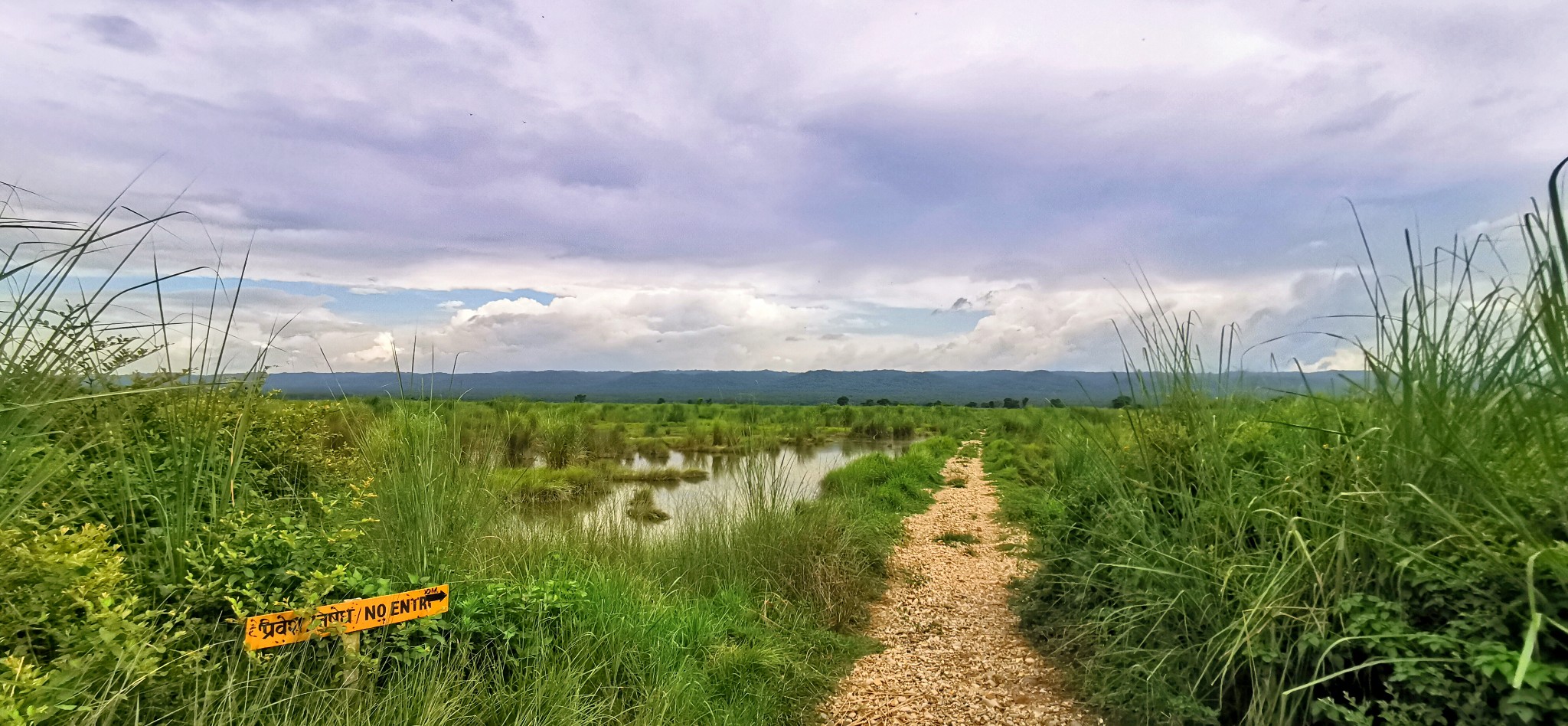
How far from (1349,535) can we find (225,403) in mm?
4953

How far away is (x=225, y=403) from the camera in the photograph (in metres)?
3.60

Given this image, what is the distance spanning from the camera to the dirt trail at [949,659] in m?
4.05

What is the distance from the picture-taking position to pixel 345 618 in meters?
2.68

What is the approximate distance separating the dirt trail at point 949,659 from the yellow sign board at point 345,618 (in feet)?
7.66

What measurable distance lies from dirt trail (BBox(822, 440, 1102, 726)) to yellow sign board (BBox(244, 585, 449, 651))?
7.66 feet

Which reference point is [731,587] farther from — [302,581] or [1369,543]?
[1369,543]

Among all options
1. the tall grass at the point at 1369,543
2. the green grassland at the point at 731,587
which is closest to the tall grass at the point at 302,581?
the green grassland at the point at 731,587

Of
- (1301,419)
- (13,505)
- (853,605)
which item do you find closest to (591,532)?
(853,605)

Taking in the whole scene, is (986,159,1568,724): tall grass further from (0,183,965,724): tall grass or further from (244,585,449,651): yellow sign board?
(244,585,449,651): yellow sign board

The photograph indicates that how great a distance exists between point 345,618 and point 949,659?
12.1ft

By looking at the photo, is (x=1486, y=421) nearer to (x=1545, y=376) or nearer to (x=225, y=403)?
(x=1545, y=376)

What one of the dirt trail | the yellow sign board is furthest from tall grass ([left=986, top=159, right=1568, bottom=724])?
the yellow sign board

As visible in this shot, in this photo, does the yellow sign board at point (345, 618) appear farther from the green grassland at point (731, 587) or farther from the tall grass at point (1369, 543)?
the tall grass at point (1369, 543)

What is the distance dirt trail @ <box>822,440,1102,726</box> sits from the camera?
405 centimetres
